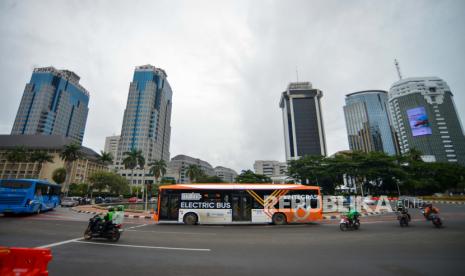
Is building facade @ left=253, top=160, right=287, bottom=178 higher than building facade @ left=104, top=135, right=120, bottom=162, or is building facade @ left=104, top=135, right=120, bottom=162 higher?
building facade @ left=104, top=135, right=120, bottom=162

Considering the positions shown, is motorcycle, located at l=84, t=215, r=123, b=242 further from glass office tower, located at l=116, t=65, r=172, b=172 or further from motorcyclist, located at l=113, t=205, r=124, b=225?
glass office tower, located at l=116, t=65, r=172, b=172

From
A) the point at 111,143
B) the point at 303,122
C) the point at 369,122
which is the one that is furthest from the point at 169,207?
the point at 369,122

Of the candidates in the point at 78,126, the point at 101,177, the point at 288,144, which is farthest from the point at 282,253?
the point at 78,126

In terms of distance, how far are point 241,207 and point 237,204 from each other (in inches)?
14.7

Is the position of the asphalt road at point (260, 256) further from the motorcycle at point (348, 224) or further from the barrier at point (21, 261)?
the motorcycle at point (348, 224)

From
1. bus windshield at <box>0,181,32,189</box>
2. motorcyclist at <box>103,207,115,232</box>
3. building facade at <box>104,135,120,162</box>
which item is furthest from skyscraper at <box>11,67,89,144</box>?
motorcyclist at <box>103,207,115,232</box>

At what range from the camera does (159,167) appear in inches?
2729

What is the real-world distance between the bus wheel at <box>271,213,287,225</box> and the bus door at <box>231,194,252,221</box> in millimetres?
1806

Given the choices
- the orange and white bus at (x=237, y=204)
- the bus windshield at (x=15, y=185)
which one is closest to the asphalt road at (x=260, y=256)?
the orange and white bus at (x=237, y=204)

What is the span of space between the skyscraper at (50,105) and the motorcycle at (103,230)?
13329 centimetres

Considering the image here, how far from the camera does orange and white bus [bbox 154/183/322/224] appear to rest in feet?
49.5

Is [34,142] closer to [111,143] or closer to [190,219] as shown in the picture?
[111,143]

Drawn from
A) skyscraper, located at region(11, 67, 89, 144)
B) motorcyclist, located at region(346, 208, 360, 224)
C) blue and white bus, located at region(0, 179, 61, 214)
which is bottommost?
motorcyclist, located at region(346, 208, 360, 224)

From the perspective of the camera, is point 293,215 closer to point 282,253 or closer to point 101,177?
point 282,253
